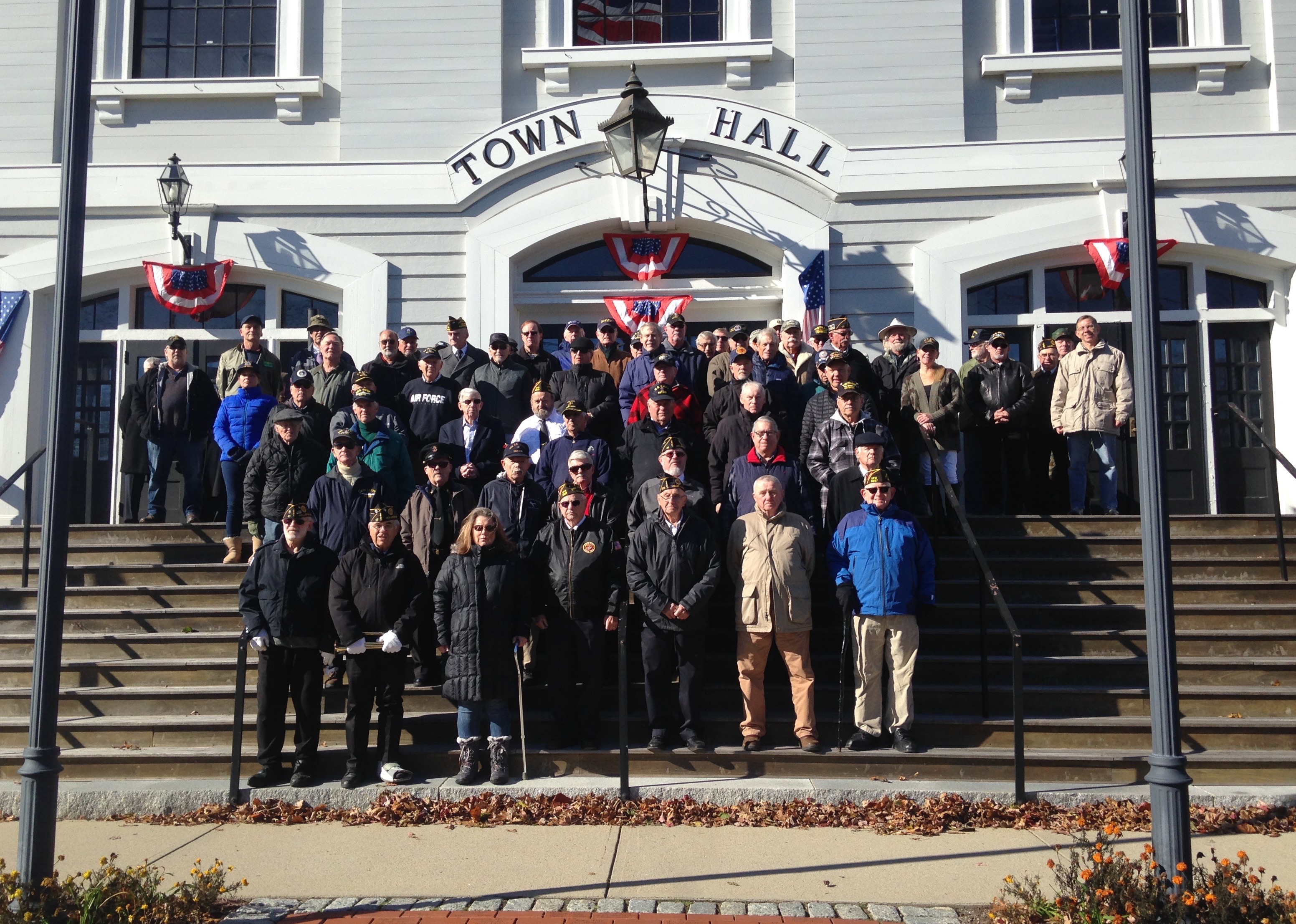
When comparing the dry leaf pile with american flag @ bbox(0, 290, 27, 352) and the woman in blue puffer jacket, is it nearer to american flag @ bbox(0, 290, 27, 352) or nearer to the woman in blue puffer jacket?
the woman in blue puffer jacket

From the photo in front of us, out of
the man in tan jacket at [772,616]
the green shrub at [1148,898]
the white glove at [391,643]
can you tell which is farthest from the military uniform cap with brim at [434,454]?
the green shrub at [1148,898]

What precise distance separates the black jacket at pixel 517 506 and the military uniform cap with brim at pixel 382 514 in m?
0.79

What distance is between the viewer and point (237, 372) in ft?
32.5

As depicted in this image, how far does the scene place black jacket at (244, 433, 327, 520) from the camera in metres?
8.30

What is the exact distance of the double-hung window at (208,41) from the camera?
39.9 feet

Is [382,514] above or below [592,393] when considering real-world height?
below

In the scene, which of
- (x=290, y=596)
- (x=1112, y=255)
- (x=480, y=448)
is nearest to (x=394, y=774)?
(x=290, y=596)

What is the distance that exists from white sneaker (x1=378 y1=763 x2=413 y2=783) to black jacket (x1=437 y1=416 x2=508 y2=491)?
88.3 inches

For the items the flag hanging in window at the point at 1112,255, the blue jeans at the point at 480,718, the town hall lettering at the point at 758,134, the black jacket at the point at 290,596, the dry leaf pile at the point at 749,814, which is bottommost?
the dry leaf pile at the point at 749,814

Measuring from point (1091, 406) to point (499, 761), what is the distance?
5.75 m

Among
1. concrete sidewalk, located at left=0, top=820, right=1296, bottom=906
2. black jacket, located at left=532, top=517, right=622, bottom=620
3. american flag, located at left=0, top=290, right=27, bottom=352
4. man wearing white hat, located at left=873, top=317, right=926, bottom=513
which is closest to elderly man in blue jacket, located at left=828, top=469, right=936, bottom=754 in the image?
concrete sidewalk, located at left=0, top=820, right=1296, bottom=906

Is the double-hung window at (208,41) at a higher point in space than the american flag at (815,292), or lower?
higher

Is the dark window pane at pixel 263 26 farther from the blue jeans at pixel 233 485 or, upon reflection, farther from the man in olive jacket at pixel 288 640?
the man in olive jacket at pixel 288 640

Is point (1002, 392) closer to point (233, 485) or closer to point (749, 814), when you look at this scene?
point (749, 814)
